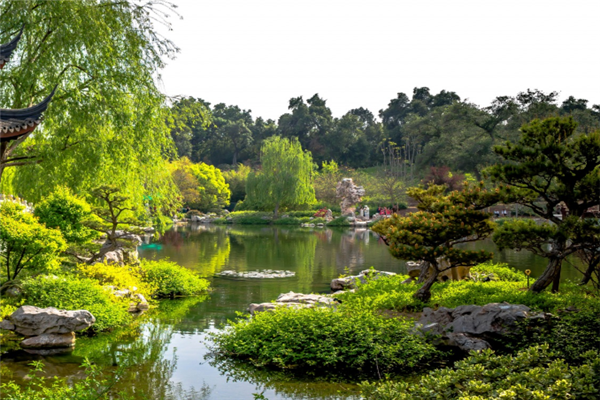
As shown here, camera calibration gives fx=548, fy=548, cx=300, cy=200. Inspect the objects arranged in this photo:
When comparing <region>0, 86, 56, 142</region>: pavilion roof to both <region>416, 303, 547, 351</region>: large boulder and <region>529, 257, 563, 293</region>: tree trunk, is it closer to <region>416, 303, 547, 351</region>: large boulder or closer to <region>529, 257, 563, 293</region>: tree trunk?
<region>416, 303, 547, 351</region>: large boulder

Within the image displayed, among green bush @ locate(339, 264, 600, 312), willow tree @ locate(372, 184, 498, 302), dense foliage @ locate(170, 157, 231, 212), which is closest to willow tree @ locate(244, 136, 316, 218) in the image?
dense foliage @ locate(170, 157, 231, 212)

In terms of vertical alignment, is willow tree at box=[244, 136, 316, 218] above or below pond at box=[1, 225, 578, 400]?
above

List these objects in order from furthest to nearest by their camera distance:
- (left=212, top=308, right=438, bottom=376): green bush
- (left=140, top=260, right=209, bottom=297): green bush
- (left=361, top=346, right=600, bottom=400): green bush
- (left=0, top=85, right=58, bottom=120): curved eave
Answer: (left=140, top=260, right=209, bottom=297): green bush < (left=212, top=308, right=438, bottom=376): green bush < (left=0, top=85, right=58, bottom=120): curved eave < (left=361, top=346, right=600, bottom=400): green bush

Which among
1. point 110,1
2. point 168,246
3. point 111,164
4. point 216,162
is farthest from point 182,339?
point 216,162

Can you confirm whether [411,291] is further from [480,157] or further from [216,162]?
[216,162]

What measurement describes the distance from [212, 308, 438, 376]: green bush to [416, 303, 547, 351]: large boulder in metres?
0.47

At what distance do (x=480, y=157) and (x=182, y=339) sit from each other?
32409 mm

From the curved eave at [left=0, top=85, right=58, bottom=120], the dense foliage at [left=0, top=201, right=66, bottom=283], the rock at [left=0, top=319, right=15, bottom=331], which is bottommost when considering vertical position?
the rock at [left=0, top=319, right=15, bottom=331]

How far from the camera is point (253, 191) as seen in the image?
3903 cm

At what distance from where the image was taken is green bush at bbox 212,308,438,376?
648 cm

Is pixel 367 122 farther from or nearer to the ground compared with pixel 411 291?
farther from the ground

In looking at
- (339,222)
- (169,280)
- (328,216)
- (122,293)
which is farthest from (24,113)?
(328,216)

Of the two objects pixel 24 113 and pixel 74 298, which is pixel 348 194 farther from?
pixel 24 113

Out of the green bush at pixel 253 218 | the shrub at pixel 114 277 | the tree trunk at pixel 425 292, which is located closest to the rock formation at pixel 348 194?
the green bush at pixel 253 218
